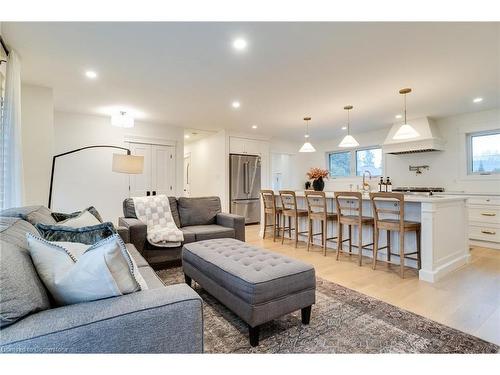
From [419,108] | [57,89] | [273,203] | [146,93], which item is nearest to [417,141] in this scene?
[419,108]

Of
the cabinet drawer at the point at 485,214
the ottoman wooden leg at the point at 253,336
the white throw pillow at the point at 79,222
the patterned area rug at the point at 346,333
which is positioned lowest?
the patterned area rug at the point at 346,333

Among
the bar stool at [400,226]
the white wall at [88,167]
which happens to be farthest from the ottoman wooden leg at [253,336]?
the white wall at [88,167]

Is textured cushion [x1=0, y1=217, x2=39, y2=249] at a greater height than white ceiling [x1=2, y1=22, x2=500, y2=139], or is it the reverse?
white ceiling [x1=2, y1=22, x2=500, y2=139]

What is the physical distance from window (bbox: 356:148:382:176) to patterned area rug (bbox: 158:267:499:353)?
494cm

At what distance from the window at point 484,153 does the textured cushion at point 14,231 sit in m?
6.41

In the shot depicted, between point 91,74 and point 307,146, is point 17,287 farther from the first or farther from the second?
point 307,146

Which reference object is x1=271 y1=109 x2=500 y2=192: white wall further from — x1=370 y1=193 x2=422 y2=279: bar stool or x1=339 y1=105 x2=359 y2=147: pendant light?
x1=370 y1=193 x2=422 y2=279: bar stool

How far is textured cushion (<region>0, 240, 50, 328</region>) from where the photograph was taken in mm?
784

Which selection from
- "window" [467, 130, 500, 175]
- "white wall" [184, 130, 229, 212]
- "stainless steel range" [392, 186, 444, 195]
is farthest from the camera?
"white wall" [184, 130, 229, 212]

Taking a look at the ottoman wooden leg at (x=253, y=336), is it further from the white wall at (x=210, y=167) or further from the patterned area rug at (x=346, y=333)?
the white wall at (x=210, y=167)

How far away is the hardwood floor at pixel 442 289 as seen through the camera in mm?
1955

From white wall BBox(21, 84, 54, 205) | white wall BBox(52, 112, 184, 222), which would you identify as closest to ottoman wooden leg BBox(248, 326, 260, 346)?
white wall BBox(21, 84, 54, 205)

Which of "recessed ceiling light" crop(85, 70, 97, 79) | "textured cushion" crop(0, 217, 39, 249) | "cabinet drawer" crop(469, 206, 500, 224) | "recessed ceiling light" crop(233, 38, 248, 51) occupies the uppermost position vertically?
"recessed ceiling light" crop(85, 70, 97, 79)
